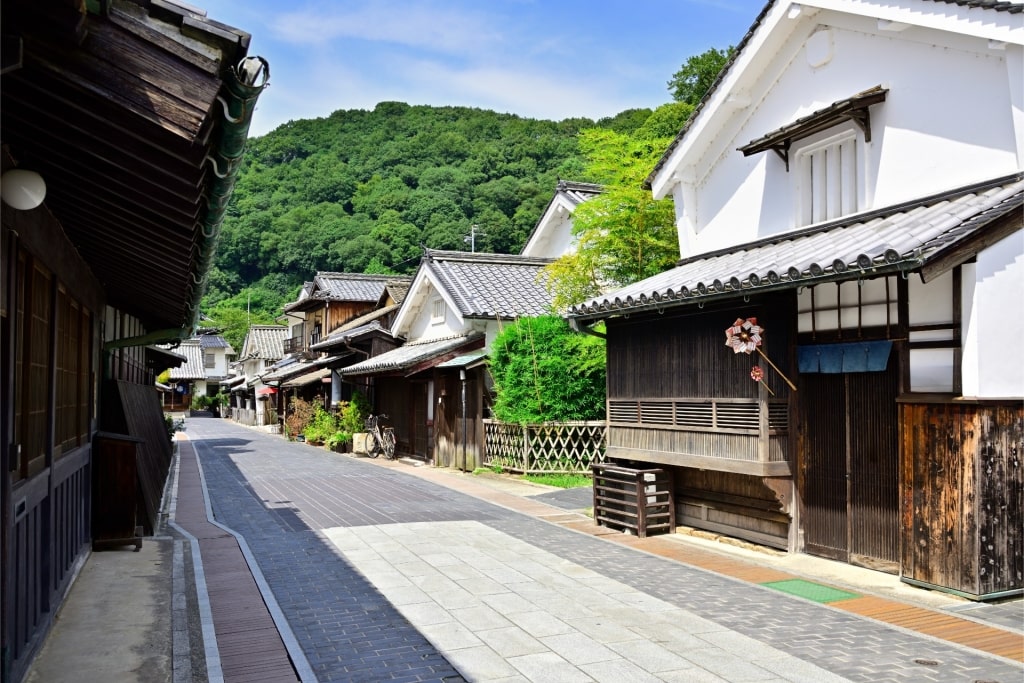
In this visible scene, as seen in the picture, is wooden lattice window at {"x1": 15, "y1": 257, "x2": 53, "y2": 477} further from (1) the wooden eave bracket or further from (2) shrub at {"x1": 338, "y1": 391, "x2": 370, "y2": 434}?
(2) shrub at {"x1": 338, "y1": 391, "x2": 370, "y2": 434}

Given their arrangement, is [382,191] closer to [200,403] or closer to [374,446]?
[200,403]

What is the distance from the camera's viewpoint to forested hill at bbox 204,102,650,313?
66625 millimetres

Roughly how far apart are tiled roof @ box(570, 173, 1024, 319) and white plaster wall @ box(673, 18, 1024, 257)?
1.08 feet

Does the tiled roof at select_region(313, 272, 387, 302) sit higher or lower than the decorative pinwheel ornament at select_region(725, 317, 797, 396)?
higher

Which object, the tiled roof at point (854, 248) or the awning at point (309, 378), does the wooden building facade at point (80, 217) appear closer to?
the tiled roof at point (854, 248)

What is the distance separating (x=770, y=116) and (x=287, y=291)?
78637 mm

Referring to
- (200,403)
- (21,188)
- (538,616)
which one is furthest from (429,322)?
(200,403)

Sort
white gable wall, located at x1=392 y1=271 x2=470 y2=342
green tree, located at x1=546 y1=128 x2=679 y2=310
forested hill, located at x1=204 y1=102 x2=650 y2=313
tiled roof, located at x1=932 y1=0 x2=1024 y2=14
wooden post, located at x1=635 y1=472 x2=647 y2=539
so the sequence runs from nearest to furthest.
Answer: tiled roof, located at x1=932 y1=0 x2=1024 y2=14 < wooden post, located at x1=635 y1=472 x2=647 y2=539 < green tree, located at x1=546 y1=128 x2=679 y2=310 < white gable wall, located at x1=392 y1=271 x2=470 y2=342 < forested hill, located at x1=204 y1=102 x2=650 y2=313

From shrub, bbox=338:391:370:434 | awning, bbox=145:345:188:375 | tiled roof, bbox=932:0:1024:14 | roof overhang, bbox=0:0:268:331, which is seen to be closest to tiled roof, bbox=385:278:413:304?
shrub, bbox=338:391:370:434

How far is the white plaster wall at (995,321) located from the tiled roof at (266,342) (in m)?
60.2

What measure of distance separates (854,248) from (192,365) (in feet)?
249

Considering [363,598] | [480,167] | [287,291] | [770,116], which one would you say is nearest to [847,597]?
[363,598]

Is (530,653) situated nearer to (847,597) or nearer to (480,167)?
(847,597)

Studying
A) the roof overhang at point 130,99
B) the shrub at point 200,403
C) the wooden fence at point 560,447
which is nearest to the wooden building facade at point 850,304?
the roof overhang at point 130,99
